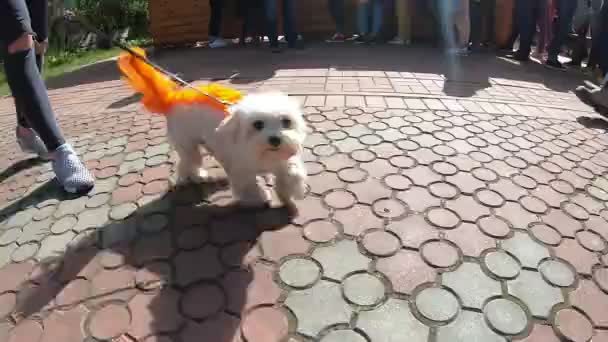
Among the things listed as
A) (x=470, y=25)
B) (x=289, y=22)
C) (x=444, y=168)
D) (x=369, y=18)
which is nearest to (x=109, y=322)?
(x=444, y=168)

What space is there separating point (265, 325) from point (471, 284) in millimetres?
1081

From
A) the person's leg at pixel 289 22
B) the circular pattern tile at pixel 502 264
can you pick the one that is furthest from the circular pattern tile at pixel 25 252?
the person's leg at pixel 289 22

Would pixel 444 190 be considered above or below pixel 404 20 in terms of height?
below

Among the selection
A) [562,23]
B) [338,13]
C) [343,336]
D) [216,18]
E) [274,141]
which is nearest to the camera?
[343,336]

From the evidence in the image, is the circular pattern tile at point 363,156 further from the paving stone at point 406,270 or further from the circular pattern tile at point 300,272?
the circular pattern tile at point 300,272

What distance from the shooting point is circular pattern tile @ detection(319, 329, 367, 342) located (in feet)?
6.12

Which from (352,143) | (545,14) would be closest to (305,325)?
(352,143)

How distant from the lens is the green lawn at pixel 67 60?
823 centimetres

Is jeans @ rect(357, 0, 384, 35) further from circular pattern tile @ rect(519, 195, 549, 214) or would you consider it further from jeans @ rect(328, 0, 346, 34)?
circular pattern tile @ rect(519, 195, 549, 214)

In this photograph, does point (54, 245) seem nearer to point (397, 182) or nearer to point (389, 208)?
point (389, 208)

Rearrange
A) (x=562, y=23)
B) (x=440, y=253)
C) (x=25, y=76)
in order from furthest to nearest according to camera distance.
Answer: (x=562, y=23)
(x=25, y=76)
(x=440, y=253)

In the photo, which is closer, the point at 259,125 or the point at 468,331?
the point at 468,331

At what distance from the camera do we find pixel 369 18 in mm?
8328

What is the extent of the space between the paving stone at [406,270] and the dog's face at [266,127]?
812 millimetres
